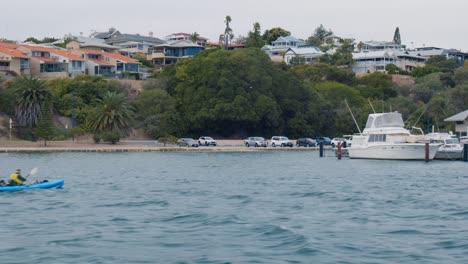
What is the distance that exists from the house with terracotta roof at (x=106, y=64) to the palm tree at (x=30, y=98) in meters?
33.7

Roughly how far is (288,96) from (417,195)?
72.4 m

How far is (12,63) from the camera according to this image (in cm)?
11525

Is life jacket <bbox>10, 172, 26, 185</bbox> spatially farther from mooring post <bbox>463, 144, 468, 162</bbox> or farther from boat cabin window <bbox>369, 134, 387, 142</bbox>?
mooring post <bbox>463, 144, 468, 162</bbox>

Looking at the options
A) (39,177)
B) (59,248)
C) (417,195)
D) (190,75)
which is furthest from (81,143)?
(59,248)

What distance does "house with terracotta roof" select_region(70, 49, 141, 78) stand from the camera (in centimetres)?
13125

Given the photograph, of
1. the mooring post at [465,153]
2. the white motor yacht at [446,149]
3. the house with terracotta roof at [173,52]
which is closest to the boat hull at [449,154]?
the white motor yacht at [446,149]

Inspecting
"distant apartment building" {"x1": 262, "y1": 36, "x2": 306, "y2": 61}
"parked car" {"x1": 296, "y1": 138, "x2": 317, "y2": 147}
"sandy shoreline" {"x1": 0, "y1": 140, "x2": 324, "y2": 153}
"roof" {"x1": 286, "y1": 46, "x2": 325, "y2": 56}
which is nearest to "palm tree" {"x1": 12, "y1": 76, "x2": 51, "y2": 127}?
"sandy shoreline" {"x1": 0, "y1": 140, "x2": 324, "y2": 153}

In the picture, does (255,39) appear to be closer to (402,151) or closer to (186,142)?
(186,142)

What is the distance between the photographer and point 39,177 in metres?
52.6

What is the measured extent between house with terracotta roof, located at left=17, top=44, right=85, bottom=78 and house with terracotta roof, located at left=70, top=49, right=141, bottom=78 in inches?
135

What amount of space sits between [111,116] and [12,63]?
27957mm

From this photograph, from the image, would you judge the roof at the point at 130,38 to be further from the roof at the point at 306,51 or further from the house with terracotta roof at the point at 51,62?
the house with terracotta roof at the point at 51,62

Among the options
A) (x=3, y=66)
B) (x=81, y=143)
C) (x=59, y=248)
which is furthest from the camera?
(x=3, y=66)

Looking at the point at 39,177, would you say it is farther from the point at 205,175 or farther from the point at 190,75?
the point at 190,75
